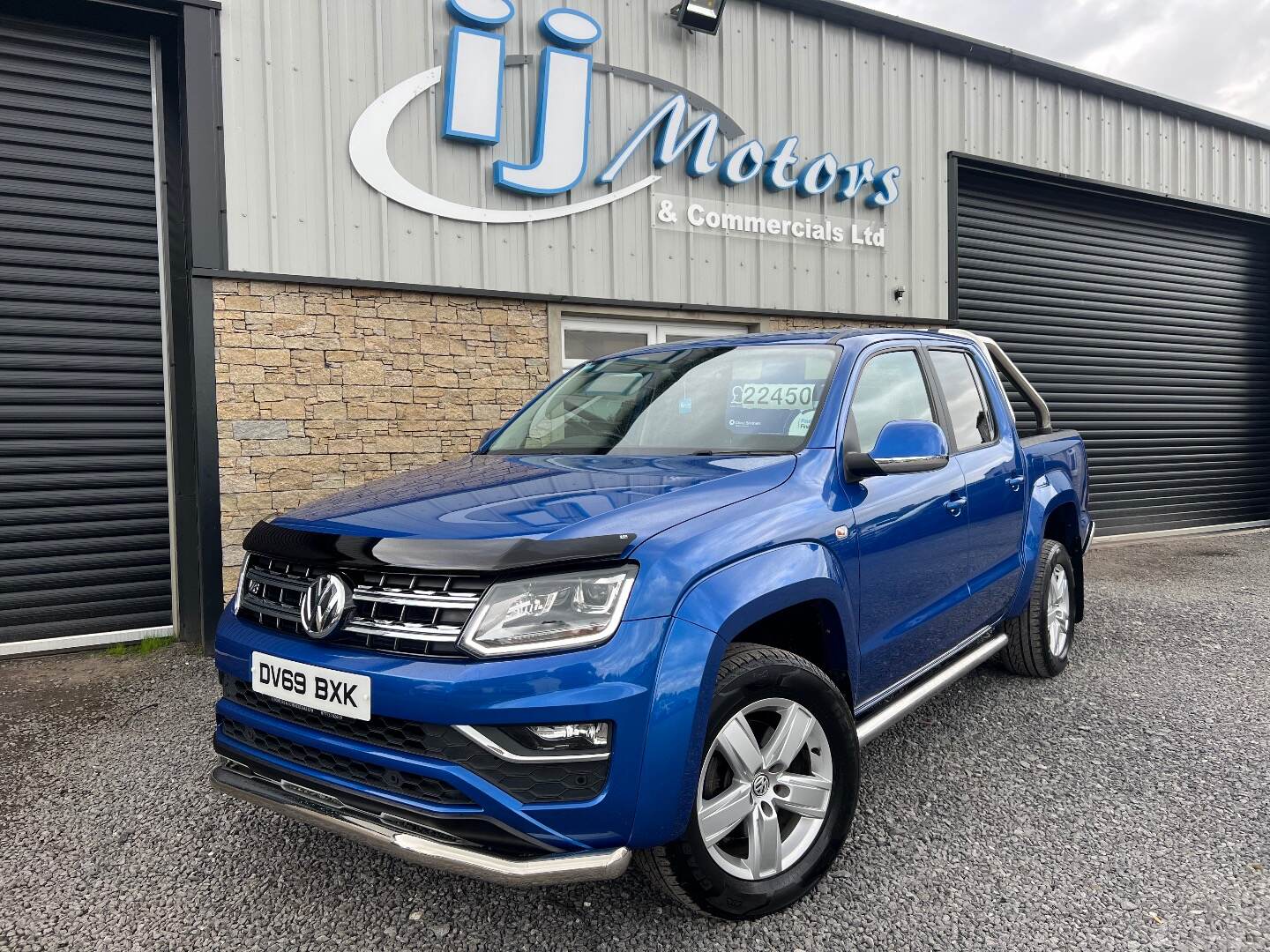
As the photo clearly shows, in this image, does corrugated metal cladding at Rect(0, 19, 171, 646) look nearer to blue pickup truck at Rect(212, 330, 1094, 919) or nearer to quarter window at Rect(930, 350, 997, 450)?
blue pickup truck at Rect(212, 330, 1094, 919)

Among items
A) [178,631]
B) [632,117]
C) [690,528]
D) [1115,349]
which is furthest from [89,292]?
[1115,349]

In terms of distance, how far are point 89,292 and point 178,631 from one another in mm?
2282

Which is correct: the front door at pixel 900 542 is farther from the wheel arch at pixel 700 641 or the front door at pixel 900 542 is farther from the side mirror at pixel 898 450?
the wheel arch at pixel 700 641

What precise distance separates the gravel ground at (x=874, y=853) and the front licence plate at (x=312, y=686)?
720 mm

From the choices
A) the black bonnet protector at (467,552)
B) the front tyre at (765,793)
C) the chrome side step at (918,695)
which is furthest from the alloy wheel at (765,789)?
the black bonnet protector at (467,552)

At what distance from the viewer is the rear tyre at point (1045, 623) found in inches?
164

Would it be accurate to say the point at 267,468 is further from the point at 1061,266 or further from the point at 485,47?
the point at 1061,266

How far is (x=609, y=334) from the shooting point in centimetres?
698

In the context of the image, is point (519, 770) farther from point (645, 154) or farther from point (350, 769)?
point (645, 154)

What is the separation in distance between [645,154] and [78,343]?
4.32 m

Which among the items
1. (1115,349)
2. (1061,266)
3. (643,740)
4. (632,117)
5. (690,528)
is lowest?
(643,740)

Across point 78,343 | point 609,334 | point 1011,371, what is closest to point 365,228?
point 78,343

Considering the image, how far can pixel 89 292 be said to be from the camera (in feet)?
17.8

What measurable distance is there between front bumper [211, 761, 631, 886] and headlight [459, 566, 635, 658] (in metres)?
0.45
